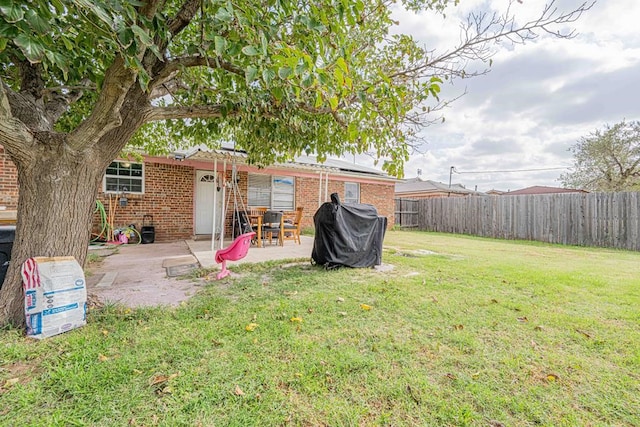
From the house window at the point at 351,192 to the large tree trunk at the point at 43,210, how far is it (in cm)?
1047

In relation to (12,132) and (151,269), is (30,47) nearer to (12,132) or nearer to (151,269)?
(12,132)

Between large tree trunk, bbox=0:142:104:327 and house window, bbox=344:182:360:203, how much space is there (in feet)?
34.4

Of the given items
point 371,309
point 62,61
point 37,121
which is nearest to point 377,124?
point 371,309

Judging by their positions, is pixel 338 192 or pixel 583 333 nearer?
pixel 583 333

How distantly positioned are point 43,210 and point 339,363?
2.92 metres

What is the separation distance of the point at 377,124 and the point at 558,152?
23711mm

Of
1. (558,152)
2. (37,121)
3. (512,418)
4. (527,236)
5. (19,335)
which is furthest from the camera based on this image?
(558,152)

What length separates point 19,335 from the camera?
2.35 m

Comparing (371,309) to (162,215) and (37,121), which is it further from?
(162,215)

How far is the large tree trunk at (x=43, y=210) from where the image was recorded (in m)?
2.53

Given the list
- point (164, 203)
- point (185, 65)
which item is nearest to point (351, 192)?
point (164, 203)

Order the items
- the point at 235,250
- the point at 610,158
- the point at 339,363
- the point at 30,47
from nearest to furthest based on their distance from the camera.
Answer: the point at 30,47
the point at 339,363
the point at 235,250
the point at 610,158

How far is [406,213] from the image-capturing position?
1584cm

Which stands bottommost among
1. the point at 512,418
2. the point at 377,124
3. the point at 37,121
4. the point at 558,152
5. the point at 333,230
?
the point at 512,418
